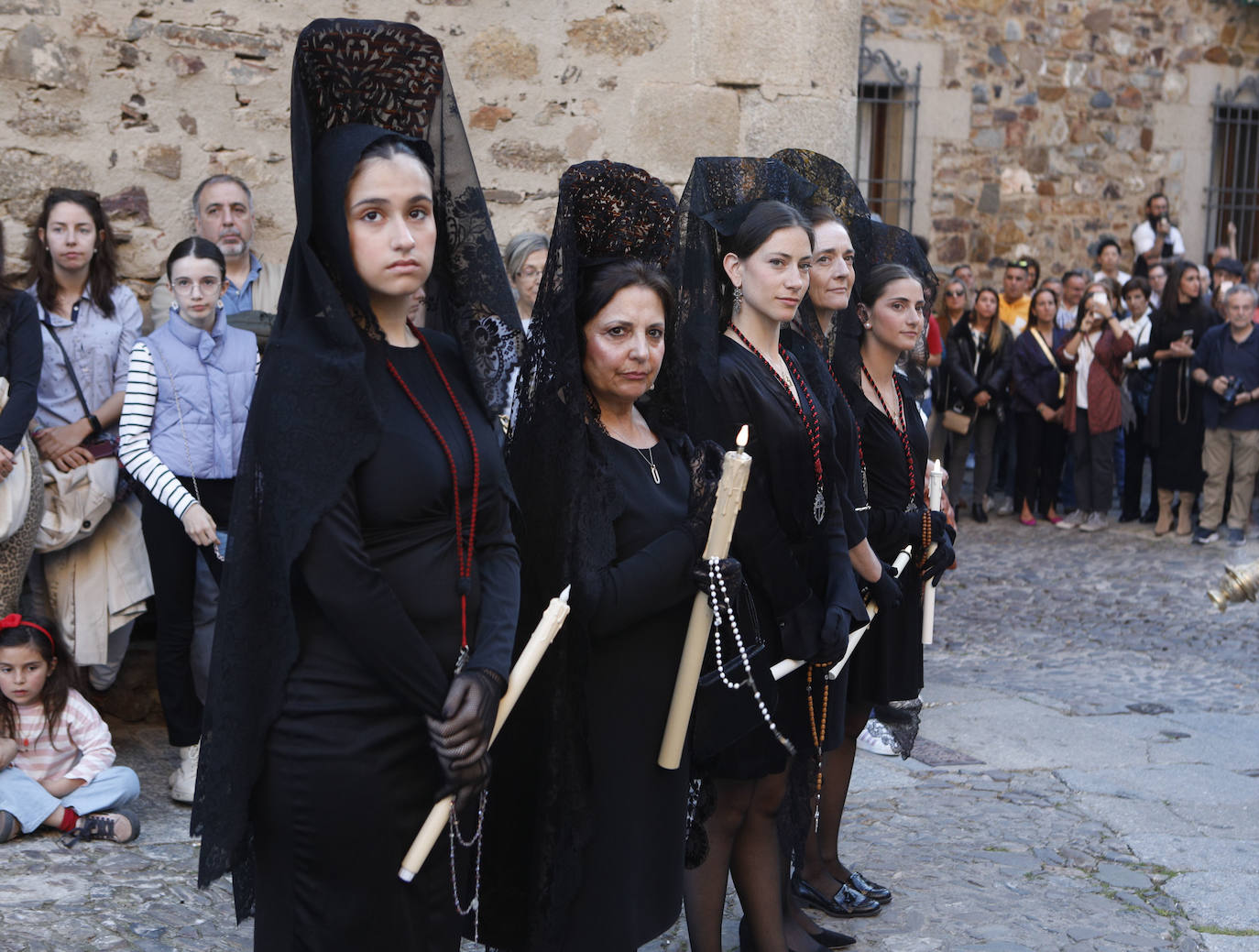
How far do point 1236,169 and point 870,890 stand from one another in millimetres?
14200

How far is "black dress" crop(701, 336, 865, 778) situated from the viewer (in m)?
3.50

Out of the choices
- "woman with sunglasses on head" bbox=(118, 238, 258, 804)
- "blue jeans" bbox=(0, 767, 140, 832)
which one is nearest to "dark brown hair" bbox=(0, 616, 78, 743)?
"blue jeans" bbox=(0, 767, 140, 832)

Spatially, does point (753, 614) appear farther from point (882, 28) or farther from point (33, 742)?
point (882, 28)

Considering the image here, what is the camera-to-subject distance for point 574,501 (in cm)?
298

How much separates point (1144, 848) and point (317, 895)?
3246 mm

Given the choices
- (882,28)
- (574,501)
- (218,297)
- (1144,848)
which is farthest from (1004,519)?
(574,501)

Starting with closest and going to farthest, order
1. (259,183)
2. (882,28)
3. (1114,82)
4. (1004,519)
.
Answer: (259,183)
(1004,519)
(882,28)
(1114,82)

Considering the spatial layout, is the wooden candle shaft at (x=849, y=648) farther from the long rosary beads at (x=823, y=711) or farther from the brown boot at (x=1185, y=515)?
the brown boot at (x=1185, y=515)

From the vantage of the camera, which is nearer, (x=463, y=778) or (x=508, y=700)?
(x=463, y=778)

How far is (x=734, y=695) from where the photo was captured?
3.45 metres

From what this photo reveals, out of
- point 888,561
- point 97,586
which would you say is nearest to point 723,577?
point 888,561

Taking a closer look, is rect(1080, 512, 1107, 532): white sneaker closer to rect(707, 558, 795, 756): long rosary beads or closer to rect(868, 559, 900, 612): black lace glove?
rect(868, 559, 900, 612): black lace glove

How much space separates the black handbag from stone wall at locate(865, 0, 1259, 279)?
1201 centimetres

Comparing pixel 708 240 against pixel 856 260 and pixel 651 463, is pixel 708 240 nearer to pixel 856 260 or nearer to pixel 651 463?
pixel 651 463
